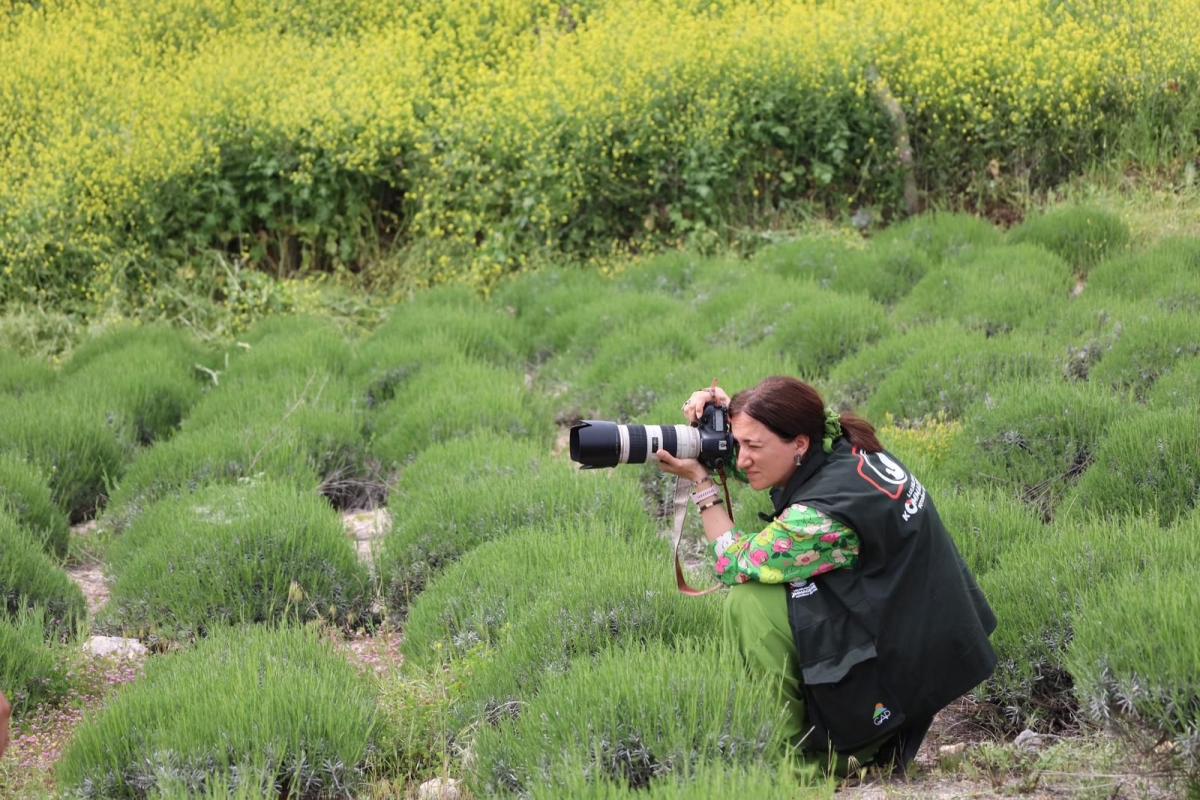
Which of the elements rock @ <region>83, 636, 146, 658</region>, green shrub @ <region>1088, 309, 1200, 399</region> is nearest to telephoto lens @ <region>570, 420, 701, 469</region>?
rock @ <region>83, 636, 146, 658</region>

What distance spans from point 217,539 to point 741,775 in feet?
9.55

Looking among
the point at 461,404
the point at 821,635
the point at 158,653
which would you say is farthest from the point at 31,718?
the point at 461,404

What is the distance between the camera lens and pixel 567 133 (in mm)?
9812

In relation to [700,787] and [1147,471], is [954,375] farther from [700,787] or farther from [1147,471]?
[700,787]

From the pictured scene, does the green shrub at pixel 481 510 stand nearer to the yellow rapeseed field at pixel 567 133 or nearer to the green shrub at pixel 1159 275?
the green shrub at pixel 1159 275

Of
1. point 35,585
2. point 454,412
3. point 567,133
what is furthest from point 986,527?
point 567,133

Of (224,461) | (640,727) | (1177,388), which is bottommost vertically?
(224,461)

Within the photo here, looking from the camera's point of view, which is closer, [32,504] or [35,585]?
[35,585]

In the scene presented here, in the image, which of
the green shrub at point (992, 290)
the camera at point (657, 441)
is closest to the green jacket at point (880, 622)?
the camera at point (657, 441)

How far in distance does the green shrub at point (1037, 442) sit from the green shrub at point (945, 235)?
Result: 2.89m

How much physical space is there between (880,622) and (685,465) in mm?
705

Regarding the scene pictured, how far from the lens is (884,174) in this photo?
9.40 m

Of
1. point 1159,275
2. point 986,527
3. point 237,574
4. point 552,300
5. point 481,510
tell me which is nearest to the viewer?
point 986,527

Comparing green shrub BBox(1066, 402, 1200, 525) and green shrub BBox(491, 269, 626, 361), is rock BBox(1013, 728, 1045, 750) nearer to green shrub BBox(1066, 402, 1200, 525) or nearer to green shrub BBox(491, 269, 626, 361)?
green shrub BBox(1066, 402, 1200, 525)
